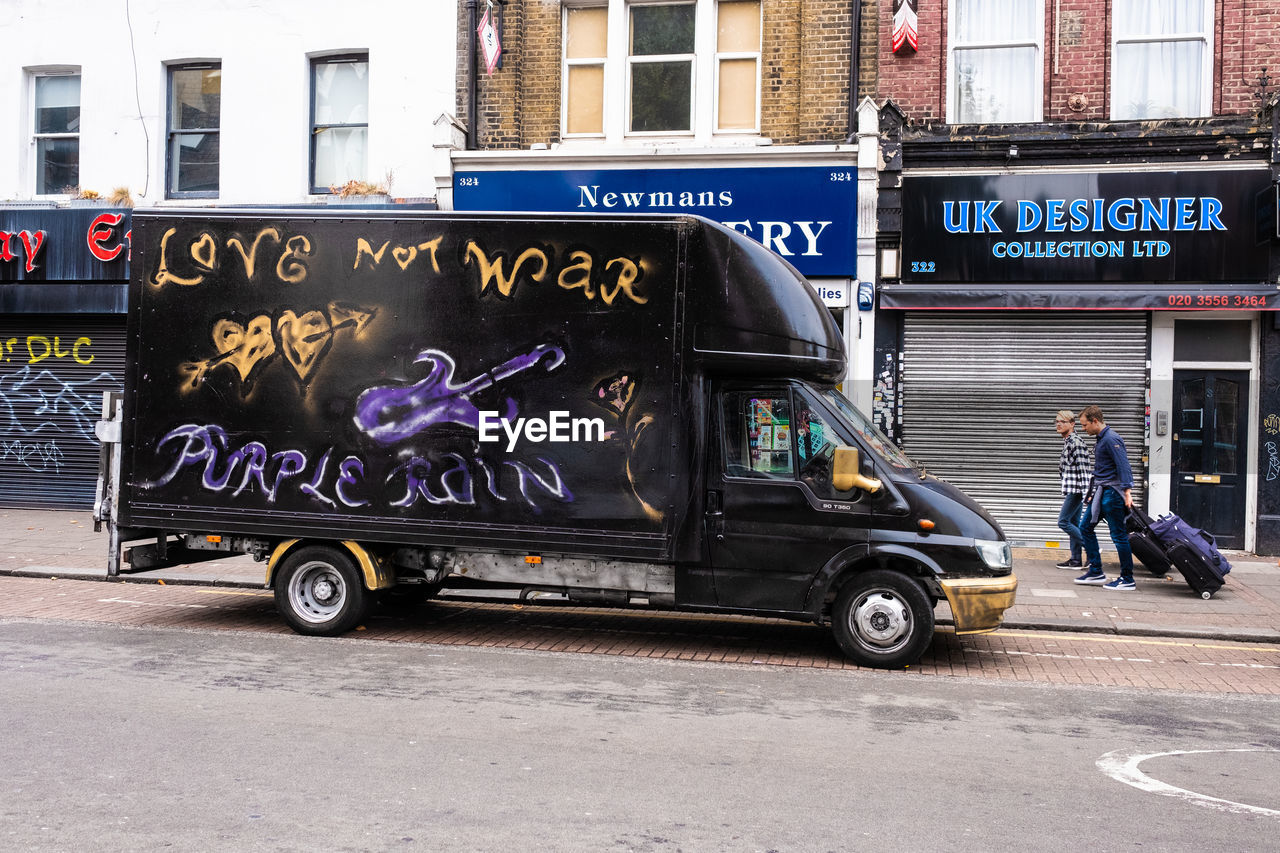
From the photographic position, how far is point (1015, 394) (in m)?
14.5

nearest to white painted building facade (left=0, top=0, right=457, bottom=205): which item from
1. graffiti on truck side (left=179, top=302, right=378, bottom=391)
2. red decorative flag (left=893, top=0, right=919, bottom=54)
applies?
red decorative flag (left=893, top=0, right=919, bottom=54)

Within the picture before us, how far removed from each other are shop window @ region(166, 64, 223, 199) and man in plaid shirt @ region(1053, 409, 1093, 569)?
494 inches

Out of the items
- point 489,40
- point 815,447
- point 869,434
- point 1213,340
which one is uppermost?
point 489,40

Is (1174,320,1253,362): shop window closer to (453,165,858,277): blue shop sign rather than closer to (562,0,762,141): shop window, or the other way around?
(453,165,858,277): blue shop sign

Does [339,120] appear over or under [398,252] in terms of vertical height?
over

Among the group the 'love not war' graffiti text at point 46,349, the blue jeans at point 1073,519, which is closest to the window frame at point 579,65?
the 'love not war' graffiti text at point 46,349

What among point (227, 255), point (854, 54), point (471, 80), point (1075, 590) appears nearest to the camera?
point (227, 255)

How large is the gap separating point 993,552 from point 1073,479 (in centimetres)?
554

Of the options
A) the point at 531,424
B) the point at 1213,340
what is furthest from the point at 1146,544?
the point at 531,424

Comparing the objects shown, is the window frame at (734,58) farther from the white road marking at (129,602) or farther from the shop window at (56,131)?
the shop window at (56,131)

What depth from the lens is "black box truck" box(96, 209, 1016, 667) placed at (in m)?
7.78

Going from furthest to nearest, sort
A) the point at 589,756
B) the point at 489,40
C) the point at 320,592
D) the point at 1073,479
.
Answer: the point at 489,40 → the point at 1073,479 → the point at 320,592 → the point at 589,756

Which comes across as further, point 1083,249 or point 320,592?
point 1083,249

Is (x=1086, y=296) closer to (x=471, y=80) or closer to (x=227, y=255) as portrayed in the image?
(x=471, y=80)
